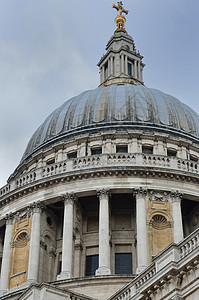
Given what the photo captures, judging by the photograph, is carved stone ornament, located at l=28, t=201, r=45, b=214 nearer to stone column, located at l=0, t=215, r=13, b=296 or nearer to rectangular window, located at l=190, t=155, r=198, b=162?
stone column, located at l=0, t=215, r=13, b=296

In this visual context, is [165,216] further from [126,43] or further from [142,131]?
[126,43]

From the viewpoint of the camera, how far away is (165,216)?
38.9 m

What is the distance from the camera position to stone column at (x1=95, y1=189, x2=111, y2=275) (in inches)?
1414

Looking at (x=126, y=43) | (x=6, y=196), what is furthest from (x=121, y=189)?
(x=126, y=43)

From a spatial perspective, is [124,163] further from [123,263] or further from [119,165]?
[123,263]

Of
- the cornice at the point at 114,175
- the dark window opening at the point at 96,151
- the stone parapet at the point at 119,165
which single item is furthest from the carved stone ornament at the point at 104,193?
the dark window opening at the point at 96,151

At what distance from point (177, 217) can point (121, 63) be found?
793 inches

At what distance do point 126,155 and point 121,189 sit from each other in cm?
269

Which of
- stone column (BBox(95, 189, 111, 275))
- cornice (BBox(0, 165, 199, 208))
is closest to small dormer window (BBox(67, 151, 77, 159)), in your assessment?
cornice (BBox(0, 165, 199, 208))

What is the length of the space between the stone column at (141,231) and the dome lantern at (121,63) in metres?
16.4

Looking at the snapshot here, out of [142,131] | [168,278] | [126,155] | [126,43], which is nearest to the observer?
[168,278]

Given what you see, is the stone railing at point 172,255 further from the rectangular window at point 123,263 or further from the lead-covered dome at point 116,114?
the lead-covered dome at point 116,114

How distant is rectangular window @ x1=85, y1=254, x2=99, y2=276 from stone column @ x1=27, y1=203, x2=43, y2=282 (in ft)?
10.4

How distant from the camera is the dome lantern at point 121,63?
5381 centimetres
